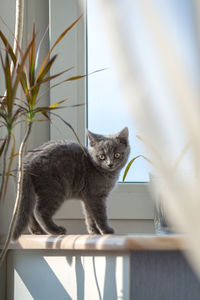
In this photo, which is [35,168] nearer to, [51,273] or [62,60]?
[51,273]

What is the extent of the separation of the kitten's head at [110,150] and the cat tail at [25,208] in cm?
24

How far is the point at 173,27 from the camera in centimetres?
33

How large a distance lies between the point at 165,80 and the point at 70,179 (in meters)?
1.06

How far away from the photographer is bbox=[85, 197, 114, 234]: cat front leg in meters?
1.38

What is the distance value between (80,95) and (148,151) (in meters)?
Answer: 1.29

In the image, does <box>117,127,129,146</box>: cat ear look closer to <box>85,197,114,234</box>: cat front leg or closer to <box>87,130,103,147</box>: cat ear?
<box>87,130,103,147</box>: cat ear

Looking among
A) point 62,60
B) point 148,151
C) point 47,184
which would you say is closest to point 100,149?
point 47,184

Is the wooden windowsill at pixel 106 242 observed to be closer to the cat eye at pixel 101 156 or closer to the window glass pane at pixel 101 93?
the cat eye at pixel 101 156

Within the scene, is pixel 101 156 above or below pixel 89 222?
above

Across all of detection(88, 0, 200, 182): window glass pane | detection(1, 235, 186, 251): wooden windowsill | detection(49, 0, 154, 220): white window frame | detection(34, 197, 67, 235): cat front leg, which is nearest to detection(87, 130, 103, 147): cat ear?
detection(49, 0, 154, 220): white window frame

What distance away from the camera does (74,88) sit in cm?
162

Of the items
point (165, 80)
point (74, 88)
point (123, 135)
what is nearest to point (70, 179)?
point (123, 135)

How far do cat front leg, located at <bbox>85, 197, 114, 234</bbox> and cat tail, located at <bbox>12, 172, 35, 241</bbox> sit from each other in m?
0.18

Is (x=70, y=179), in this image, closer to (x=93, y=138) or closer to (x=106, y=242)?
(x=93, y=138)
